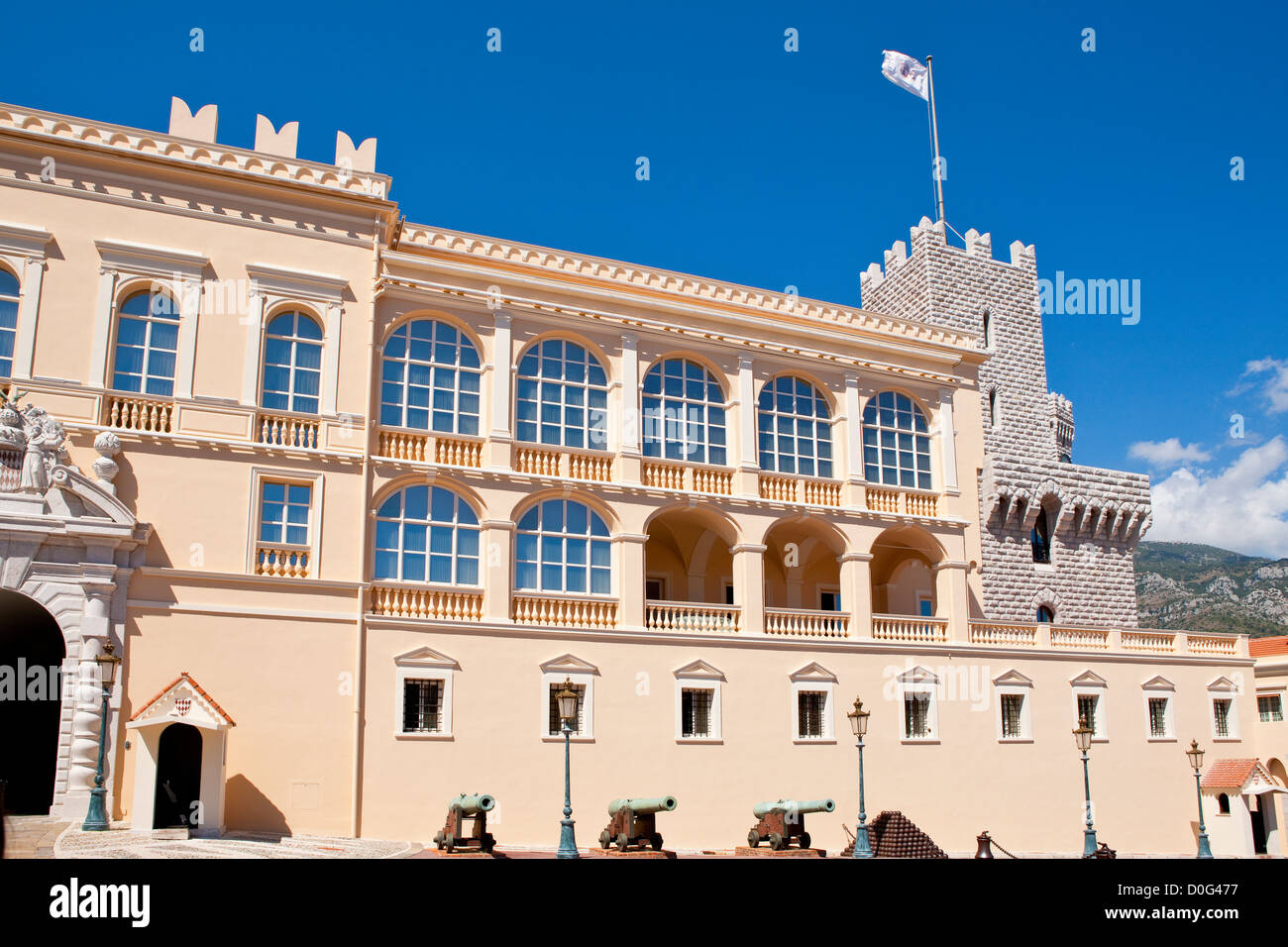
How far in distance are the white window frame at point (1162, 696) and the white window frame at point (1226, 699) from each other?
1.61 metres

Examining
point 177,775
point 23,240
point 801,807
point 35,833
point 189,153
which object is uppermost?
point 189,153

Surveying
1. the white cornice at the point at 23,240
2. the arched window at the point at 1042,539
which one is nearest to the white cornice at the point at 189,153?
the white cornice at the point at 23,240

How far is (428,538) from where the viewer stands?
78.7 feet

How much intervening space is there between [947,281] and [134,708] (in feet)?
92.0

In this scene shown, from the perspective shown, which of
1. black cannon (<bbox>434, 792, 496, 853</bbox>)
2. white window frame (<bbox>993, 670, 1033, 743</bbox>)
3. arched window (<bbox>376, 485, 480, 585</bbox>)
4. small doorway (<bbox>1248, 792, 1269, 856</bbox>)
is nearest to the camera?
black cannon (<bbox>434, 792, 496, 853</bbox>)

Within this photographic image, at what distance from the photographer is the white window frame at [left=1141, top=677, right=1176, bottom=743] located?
31.7 metres

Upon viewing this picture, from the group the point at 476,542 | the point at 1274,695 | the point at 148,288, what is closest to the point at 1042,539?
the point at 1274,695

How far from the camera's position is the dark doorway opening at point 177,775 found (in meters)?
20.4

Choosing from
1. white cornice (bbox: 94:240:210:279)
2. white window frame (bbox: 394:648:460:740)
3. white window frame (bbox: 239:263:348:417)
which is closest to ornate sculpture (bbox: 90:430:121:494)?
white window frame (bbox: 239:263:348:417)

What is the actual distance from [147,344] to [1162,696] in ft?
95.3

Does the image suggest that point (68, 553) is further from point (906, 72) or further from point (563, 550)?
point (906, 72)

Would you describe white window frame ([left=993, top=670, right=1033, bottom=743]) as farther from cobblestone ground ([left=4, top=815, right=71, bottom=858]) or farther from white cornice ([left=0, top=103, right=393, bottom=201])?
cobblestone ground ([left=4, top=815, right=71, bottom=858])

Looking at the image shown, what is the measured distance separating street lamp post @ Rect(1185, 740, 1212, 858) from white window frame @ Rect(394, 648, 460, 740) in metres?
18.8

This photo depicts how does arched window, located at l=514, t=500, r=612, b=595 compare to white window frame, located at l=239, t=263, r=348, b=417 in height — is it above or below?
below
